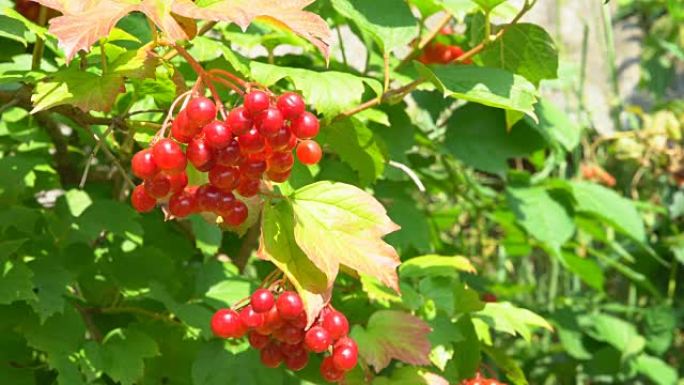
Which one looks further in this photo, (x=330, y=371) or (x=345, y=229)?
(x=330, y=371)

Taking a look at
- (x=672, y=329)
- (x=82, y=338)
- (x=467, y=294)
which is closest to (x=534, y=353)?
(x=672, y=329)

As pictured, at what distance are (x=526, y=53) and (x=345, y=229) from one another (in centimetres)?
53

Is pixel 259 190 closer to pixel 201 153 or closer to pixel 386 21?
pixel 201 153

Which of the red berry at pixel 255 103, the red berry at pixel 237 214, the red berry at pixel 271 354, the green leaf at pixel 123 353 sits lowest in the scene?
the green leaf at pixel 123 353

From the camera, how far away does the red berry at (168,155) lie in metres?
0.87

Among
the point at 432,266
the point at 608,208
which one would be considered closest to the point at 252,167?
the point at 432,266

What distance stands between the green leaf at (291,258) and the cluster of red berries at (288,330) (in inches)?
1.1

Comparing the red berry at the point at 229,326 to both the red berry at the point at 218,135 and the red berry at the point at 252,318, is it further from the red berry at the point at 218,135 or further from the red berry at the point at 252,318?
the red berry at the point at 218,135

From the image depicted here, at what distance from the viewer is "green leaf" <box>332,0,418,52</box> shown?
126 centimetres

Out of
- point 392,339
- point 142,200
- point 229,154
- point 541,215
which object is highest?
point 229,154

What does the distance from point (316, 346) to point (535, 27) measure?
61cm

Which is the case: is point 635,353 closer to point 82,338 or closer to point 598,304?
point 598,304

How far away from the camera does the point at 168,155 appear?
2.84 feet

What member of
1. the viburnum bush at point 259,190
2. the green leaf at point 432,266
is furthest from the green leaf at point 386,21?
the green leaf at point 432,266
